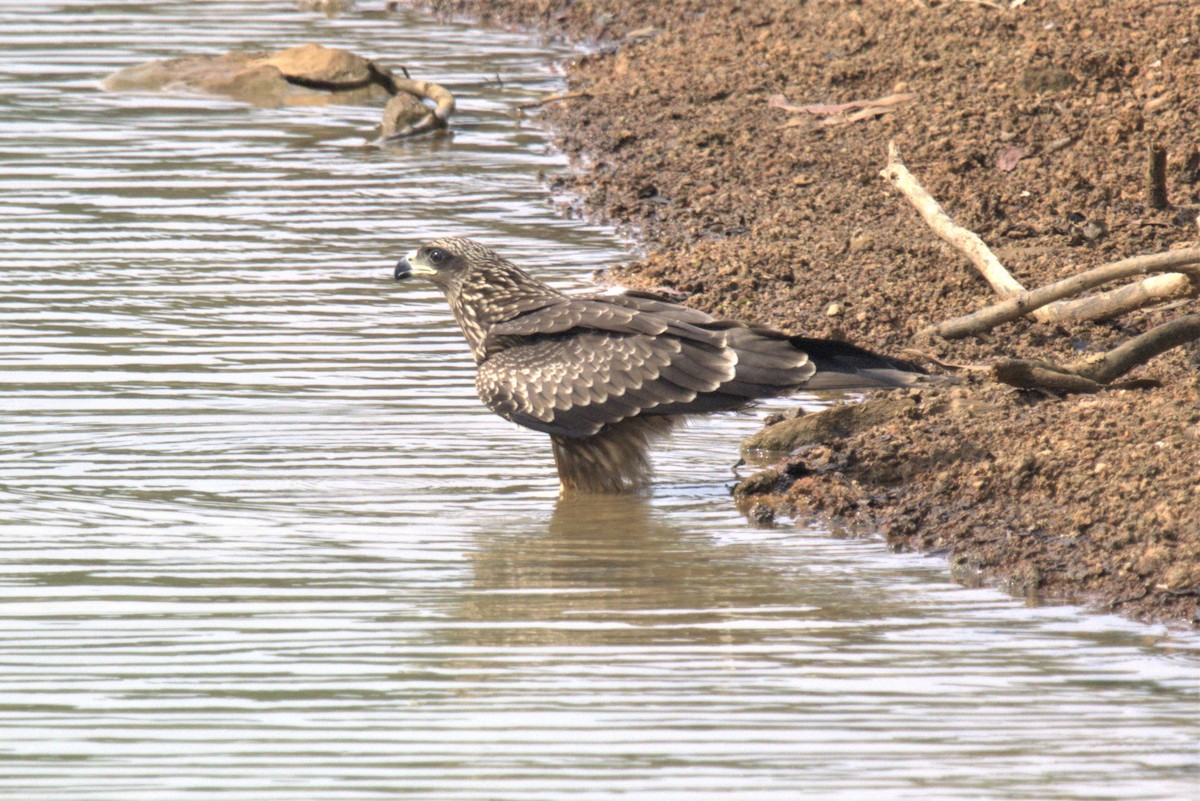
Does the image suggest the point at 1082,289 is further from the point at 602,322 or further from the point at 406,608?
the point at 406,608

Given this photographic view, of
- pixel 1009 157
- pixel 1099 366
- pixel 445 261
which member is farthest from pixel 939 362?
pixel 1009 157

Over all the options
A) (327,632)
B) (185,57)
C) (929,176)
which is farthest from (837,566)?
(185,57)

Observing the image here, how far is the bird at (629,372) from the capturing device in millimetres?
7672

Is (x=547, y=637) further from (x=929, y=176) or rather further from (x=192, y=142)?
(x=192, y=142)

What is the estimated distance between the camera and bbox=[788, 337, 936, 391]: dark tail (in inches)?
297

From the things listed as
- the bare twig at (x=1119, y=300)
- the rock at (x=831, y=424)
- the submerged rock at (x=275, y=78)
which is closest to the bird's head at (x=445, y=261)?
the rock at (x=831, y=424)

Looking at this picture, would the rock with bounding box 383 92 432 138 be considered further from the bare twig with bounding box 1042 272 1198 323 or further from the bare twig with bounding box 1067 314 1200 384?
the bare twig with bounding box 1067 314 1200 384

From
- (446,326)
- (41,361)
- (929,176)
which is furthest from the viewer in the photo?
(929,176)

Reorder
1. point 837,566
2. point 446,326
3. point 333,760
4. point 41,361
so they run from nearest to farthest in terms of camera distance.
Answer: point 333,760, point 837,566, point 41,361, point 446,326

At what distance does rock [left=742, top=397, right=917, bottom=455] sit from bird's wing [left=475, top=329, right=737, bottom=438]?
69cm

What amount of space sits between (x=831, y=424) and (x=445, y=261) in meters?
1.99

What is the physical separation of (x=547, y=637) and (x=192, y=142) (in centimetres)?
1057

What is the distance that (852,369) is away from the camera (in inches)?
300

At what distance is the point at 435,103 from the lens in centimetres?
1689
